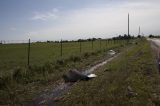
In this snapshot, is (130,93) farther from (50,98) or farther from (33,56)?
(33,56)

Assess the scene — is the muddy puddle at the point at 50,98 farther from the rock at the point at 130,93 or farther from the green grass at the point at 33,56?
the green grass at the point at 33,56

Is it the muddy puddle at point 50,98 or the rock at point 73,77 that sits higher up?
the rock at point 73,77

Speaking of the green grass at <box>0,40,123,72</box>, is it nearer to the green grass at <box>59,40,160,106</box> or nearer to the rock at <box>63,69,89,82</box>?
the rock at <box>63,69,89,82</box>

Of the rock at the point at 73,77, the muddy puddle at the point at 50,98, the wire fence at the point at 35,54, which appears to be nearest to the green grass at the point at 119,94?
the muddy puddle at the point at 50,98

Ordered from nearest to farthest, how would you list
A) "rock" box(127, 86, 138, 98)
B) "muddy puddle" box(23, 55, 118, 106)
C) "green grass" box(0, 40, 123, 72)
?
"rock" box(127, 86, 138, 98), "muddy puddle" box(23, 55, 118, 106), "green grass" box(0, 40, 123, 72)

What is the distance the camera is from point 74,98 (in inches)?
326

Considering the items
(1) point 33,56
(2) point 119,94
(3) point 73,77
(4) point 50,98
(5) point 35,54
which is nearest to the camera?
(2) point 119,94

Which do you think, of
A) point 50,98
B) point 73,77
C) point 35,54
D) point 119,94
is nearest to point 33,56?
point 35,54

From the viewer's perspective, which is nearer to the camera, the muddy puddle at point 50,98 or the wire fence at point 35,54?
the muddy puddle at point 50,98

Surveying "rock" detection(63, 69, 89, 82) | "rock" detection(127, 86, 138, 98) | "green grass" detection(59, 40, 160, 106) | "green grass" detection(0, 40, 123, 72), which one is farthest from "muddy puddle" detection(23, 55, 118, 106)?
"green grass" detection(0, 40, 123, 72)

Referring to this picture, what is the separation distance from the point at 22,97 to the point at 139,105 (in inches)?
168

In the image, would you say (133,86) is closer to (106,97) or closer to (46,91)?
(106,97)

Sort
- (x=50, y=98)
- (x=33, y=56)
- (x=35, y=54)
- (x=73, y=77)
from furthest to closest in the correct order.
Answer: (x=35, y=54), (x=33, y=56), (x=73, y=77), (x=50, y=98)

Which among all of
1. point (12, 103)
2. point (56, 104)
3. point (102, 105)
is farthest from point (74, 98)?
point (12, 103)
